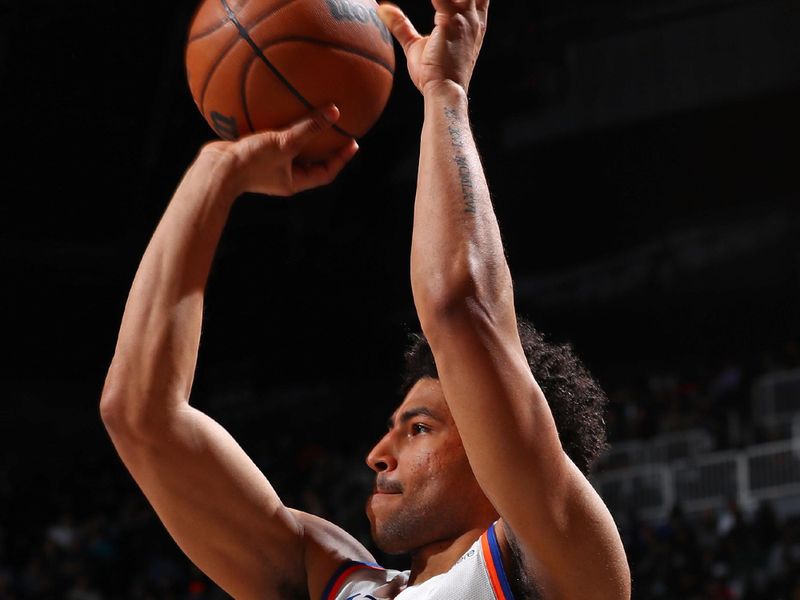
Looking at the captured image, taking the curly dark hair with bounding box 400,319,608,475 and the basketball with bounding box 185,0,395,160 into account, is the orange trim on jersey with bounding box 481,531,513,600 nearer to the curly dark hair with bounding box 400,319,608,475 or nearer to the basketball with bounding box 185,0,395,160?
the curly dark hair with bounding box 400,319,608,475

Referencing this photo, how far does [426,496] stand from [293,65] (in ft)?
2.85

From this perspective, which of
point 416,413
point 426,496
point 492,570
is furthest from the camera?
point 416,413

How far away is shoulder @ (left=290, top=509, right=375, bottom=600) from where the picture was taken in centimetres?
235

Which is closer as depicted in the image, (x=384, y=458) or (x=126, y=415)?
(x=126, y=415)

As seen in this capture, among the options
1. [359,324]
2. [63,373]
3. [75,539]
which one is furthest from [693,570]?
[63,373]

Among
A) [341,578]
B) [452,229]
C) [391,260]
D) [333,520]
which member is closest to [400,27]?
[452,229]

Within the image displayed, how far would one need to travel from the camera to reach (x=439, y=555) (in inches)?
88.0

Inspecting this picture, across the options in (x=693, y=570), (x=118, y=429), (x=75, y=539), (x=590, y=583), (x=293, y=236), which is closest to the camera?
(x=590, y=583)

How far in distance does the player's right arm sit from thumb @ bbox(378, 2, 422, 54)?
200mm

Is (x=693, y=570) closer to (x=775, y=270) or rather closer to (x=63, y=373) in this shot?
(x=775, y=270)

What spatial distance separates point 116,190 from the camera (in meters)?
14.5

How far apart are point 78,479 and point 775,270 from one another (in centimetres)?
837

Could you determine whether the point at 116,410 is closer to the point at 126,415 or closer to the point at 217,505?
the point at 126,415

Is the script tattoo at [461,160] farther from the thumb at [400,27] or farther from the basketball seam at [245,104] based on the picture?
the basketball seam at [245,104]
